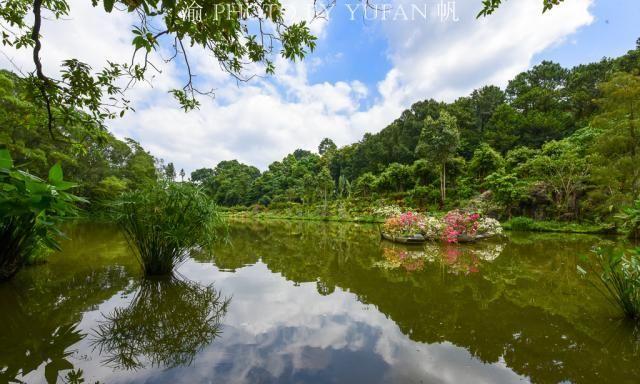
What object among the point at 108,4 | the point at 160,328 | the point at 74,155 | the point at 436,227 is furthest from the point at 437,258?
the point at 74,155

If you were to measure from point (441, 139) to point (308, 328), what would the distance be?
22654mm

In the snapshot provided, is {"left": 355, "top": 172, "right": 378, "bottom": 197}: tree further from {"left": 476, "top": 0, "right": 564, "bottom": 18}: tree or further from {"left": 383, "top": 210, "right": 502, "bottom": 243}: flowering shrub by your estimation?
{"left": 476, "top": 0, "right": 564, "bottom": 18}: tree

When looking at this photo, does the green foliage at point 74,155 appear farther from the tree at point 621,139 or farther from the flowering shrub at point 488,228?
the tree at point 621,139

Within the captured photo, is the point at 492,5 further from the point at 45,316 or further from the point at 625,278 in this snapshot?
the point at 45,316

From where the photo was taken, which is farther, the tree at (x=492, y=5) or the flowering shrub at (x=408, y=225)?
the flowering shrub at (x=408, y=225)

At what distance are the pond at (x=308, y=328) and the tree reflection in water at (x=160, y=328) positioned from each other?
0.6 inches

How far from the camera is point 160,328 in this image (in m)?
2.87

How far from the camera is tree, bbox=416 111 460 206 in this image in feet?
74.5

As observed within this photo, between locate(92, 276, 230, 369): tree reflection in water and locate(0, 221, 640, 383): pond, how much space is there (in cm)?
2

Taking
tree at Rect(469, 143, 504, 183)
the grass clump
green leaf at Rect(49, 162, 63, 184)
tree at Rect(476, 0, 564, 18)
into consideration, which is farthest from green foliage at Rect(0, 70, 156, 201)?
tree at Rect(469, 143, 504, 183)

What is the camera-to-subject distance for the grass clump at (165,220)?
4445 mm

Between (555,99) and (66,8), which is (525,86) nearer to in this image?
(555,99)

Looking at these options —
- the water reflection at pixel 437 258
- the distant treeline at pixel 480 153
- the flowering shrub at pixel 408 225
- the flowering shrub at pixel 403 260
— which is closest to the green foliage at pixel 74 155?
the distant treeline at pixel 480 153

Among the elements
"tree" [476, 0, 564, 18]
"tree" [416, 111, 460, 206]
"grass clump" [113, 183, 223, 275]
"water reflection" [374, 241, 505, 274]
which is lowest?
"water reflection" [374, 241, 505, 274]
